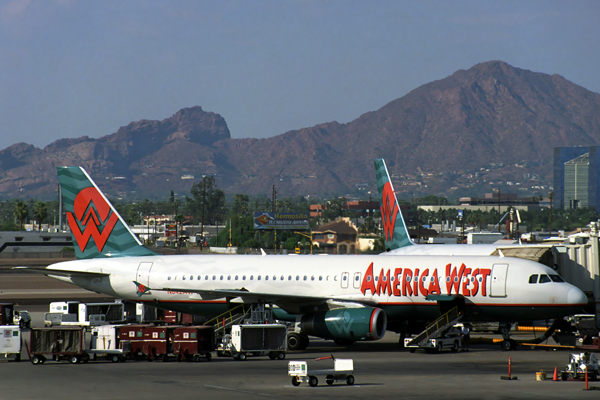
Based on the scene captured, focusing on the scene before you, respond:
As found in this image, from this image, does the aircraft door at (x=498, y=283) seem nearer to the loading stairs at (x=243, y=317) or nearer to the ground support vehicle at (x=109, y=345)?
the loading stairs at (x=243, y=317)

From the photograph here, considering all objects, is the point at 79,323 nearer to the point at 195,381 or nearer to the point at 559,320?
the point at 195,381

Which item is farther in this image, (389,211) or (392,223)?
(389,211)

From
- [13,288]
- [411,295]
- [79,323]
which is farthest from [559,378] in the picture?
[13,288]

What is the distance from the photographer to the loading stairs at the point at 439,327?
36625mm

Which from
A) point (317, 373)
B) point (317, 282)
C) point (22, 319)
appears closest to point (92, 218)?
point (22, 319)

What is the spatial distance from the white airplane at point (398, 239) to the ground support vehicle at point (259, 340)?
696 inches

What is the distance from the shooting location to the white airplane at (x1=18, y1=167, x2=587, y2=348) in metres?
36.8

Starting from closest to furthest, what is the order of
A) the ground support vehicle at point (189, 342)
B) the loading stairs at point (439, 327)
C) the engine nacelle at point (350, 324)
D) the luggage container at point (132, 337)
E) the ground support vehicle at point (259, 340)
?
the ground support vehicle at point (189, 342), the luggage container at point (132, 337), the ground support vehicle at point (259, 340), the engine nacelle at point (350, 324), the loading stairs at point (439, 327)

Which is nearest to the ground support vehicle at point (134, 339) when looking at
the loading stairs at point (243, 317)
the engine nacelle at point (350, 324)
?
the loading stairs at point (243, 317)

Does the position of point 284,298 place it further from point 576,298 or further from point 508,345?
point 576,298

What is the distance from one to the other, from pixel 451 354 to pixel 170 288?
15088 mm

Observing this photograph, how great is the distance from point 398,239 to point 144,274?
18.8 meters

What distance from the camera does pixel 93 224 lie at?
145 feet

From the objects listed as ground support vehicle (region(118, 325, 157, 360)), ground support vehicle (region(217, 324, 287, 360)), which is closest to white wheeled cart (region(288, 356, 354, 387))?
ground support vehicle (region(217, 324, 287, 360))
